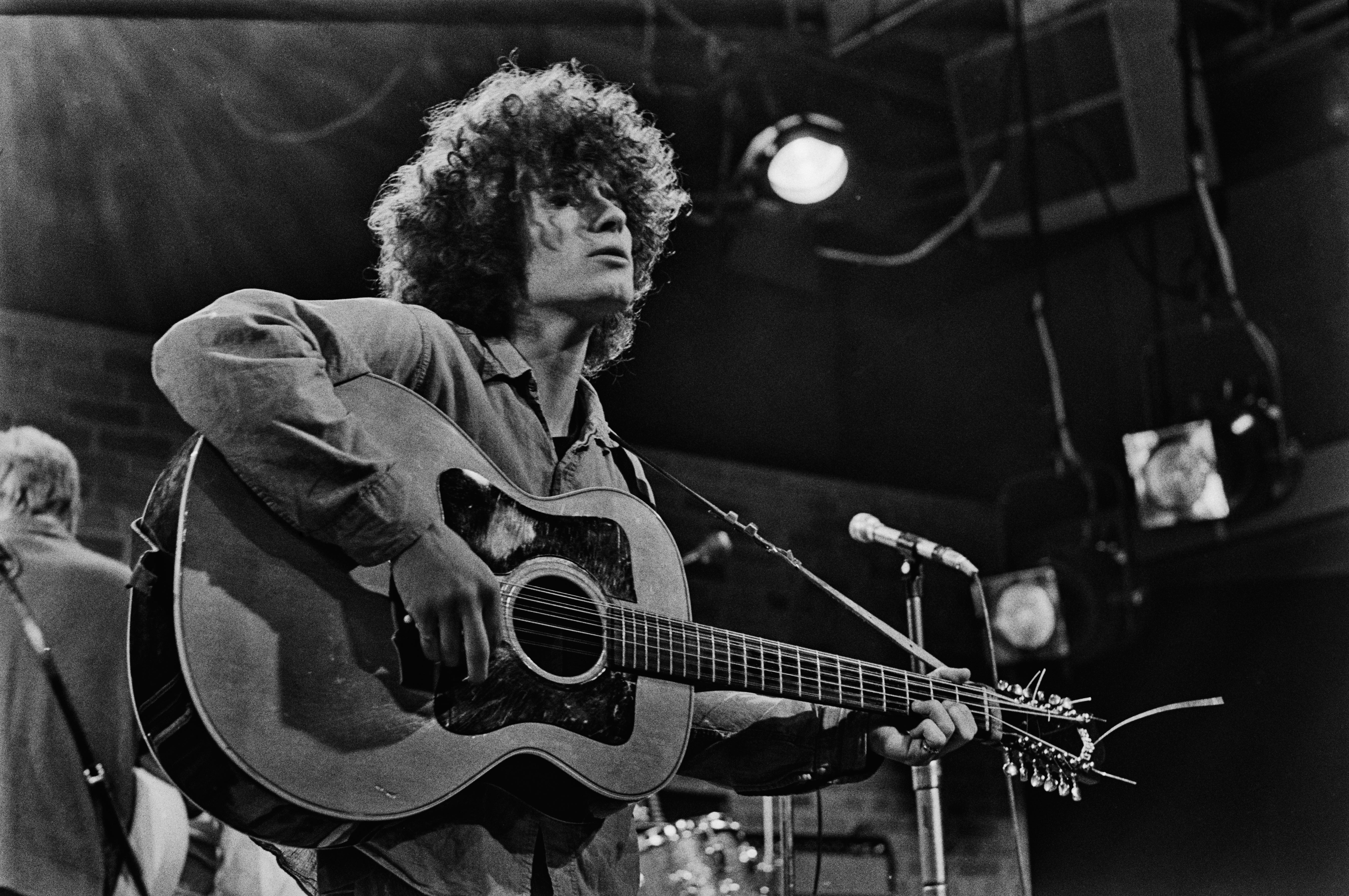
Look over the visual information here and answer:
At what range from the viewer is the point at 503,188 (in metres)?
2.76

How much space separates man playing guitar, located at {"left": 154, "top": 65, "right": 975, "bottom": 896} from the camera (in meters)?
1.90

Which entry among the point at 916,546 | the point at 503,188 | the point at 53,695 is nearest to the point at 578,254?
the point at 503,188

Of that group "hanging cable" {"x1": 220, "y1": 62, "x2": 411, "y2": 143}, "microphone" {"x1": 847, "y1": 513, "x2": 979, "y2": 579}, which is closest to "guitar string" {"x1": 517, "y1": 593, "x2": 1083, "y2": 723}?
"microphone" {"x1": 847, "y1": 513, "x2": 979, "y2": 579}

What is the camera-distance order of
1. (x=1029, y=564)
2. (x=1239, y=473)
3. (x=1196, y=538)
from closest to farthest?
(x=1239, y=473), (x=1029, y=564), (x=1196, y=538)

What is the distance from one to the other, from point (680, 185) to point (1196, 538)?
3.21 meters

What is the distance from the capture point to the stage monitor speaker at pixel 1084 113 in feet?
19.9

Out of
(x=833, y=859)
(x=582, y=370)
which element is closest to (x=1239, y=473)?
(x=833, y=859)

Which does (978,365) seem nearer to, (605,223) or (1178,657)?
(1178,657)

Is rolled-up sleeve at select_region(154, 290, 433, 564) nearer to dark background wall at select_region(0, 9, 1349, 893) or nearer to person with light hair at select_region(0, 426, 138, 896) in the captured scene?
person with light hair at select_region(0, 426, 138, 896)

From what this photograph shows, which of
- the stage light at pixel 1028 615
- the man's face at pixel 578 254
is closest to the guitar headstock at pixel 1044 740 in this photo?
the man's face at pixel 578 254

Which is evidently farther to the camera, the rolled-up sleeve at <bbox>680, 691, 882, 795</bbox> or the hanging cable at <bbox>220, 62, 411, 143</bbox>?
the hanging cable at <bbox>220, 62, 411, 143</bbox>

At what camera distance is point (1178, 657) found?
6730 mm

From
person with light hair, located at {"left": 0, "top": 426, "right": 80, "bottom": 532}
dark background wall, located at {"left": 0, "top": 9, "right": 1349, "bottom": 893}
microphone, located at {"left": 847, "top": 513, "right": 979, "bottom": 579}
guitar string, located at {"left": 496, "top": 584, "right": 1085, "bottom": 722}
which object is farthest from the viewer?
dark background wall, located at {"left": 0, "top": 9, "right": 1349, "bottom": 893}

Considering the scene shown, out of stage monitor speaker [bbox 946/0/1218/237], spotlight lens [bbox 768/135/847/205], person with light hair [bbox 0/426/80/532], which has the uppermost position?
stage monitor speaker [bbox 946/0/1218/237]
